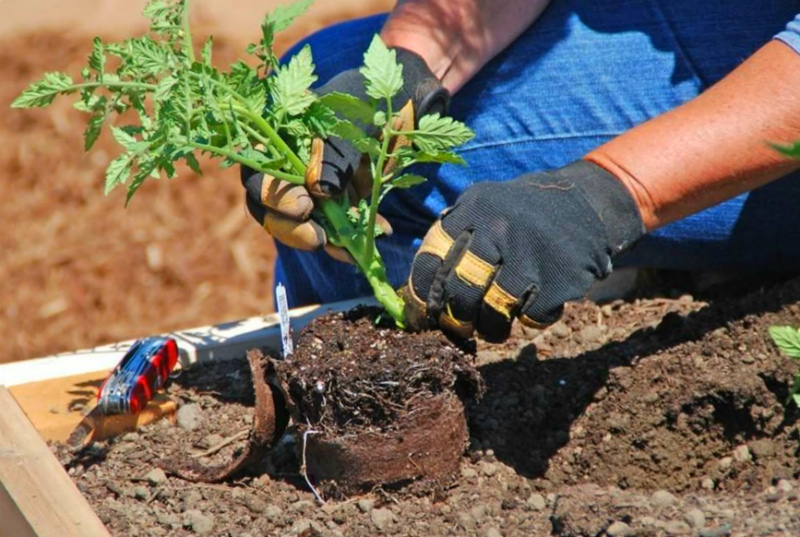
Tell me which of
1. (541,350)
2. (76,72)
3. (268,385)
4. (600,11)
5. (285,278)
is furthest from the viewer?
(76,72)

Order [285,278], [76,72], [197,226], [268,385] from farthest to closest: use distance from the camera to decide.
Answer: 1. [76,72]
2. [197,226]
3. [285,278]
4. [268,385]

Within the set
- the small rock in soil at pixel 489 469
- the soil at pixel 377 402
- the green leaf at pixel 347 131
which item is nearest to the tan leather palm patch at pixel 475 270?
the soil at pixel 377 402

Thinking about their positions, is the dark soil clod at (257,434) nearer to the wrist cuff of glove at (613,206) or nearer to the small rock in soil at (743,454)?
the wrist cuff of glove at (613,206)

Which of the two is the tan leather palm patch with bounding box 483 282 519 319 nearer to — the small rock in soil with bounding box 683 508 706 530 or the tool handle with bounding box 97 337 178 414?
the small rock in soil with bounding box 683 508 706 530

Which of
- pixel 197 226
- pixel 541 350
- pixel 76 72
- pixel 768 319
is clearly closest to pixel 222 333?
pixel 541 350

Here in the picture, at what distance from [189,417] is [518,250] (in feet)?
2.58

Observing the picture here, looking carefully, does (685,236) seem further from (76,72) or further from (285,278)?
(76,72)

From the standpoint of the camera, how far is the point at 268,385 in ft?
6.49

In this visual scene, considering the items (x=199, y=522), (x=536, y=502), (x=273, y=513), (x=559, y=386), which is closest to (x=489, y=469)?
(x=536, y=502)

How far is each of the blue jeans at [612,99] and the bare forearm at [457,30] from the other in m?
0.05

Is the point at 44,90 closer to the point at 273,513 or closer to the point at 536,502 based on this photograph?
the point at 273,513

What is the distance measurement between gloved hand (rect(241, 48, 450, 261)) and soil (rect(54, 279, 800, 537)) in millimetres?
397

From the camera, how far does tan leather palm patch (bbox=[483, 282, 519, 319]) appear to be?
5.98ft

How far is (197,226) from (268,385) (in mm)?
2533
